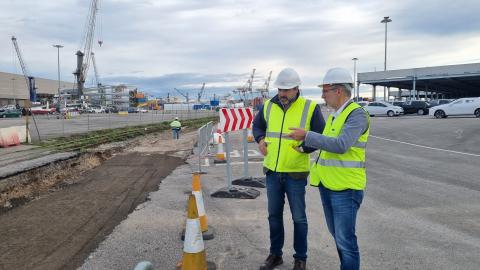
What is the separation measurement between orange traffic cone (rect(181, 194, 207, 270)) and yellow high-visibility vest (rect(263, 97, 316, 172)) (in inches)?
36.0

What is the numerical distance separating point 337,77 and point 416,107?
144 ft

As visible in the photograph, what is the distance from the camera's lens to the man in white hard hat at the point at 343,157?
340 centimetres

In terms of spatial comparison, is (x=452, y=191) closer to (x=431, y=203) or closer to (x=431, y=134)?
(x=431, y=203)

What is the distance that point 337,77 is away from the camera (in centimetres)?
356

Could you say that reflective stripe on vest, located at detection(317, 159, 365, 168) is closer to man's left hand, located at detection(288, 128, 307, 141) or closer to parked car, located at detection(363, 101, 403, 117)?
man's left hand, located at detection(288, 128, 307, 141)

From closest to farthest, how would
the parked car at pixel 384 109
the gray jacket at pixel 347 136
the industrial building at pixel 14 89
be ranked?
1. the gray jacket at pixel 347 136
2. the parked car at pixel 384 109
3. the industrial building at pixel 14 89

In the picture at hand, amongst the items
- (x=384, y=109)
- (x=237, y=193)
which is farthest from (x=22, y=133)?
(x=384, y=109)

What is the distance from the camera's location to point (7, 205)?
7.73 meters

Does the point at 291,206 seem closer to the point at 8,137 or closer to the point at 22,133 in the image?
the point at 8,137

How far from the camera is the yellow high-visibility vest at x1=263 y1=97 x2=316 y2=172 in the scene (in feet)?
14.2

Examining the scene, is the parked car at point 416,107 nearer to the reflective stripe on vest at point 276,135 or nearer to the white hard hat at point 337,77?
the reflective stripe on vest at point 276,135

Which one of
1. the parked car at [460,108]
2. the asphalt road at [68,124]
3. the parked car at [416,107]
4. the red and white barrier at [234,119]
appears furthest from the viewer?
the parked car at [416,107]

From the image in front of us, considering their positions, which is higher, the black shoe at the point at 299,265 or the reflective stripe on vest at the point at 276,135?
the reflective stripe on vest at the point at 276,135

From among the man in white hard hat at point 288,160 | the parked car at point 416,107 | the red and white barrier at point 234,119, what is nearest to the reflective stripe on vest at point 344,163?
the man in white hard hat at point 288,160
